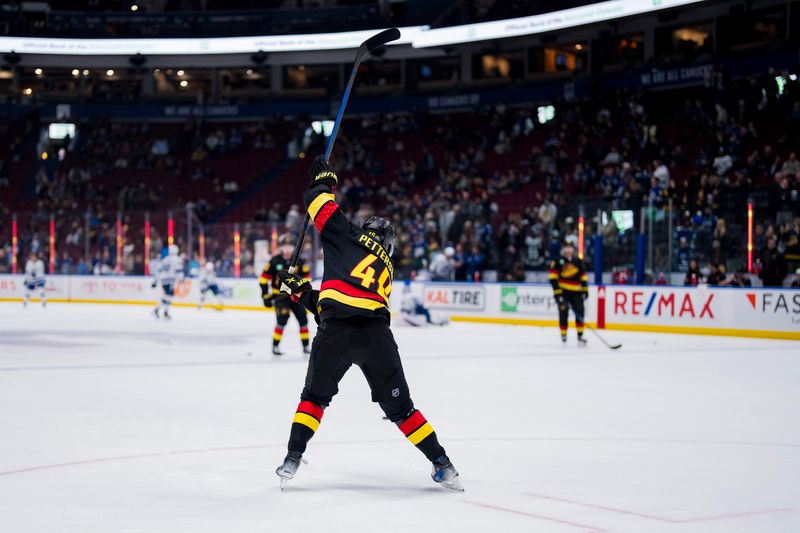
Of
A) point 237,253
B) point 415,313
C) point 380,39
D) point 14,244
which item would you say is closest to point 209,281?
point 237,253

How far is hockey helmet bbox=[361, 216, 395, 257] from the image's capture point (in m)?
5.95

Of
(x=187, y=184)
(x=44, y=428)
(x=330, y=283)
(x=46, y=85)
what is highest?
(x=46, y=85)

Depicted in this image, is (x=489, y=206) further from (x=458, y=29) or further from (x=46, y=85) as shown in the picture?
(x=46, y=85)

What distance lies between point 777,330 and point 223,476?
14.5 metres

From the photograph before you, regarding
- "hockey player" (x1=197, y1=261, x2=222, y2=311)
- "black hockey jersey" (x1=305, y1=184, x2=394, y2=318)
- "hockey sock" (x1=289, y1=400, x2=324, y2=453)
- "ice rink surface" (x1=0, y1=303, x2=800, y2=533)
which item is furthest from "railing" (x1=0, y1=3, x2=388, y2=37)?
"hockey sock" (x1=289, y1=400, x2=324, y2=453)

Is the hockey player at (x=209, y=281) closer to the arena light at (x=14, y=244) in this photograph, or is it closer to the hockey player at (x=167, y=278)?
the hockey player at (x=167, y=278)

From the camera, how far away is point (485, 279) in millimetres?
23703

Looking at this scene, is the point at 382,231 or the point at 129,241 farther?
the point at 129,241

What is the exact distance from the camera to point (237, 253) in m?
27.1

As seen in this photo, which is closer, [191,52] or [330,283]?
[330,283]

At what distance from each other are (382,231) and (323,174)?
0.46 meters

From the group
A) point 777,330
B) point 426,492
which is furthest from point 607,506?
A: point 777,330

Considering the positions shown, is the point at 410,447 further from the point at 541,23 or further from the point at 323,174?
the point at 541,23

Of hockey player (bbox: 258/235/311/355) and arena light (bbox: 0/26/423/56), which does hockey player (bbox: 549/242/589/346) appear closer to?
hockey player (bbox: 258/235/311/355)
